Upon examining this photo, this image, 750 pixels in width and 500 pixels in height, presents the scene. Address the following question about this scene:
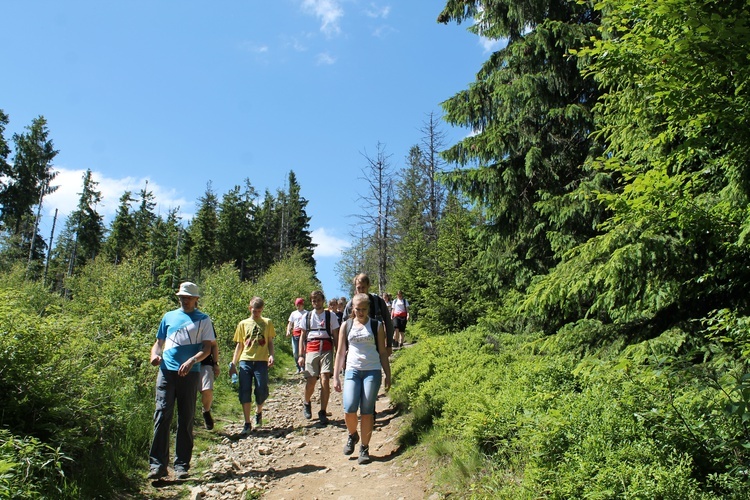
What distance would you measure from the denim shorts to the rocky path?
67 centimetres

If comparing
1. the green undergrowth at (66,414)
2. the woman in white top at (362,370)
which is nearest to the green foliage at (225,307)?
the green undergrowth at (66,414)

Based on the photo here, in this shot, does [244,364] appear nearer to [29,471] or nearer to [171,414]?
[171,414]

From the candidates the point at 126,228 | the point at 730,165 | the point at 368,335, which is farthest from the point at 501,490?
the point at 126,228

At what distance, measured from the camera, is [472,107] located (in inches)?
429

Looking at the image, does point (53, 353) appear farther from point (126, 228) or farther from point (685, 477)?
point (126, 228)

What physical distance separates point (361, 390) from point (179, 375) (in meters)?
2.12

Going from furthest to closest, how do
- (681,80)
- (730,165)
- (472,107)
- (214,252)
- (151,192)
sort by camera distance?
(151,192)
(214,252)
(472,107)
(730,165)
(681,80)

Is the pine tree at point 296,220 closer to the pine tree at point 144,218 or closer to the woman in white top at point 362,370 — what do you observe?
the pine tree at point 144,218

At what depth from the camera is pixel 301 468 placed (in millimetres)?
5750

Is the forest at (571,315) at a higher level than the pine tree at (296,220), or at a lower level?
lower

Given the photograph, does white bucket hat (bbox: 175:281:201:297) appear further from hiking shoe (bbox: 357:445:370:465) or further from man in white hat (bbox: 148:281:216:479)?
hiking shoe (bbox: 357:445:370:465)

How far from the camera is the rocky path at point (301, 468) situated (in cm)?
489

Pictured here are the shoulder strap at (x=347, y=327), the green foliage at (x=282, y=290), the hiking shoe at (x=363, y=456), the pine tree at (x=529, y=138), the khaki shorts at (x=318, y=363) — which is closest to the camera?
the hiking shoe at (x=363, y=456)

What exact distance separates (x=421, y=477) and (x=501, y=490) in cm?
181
